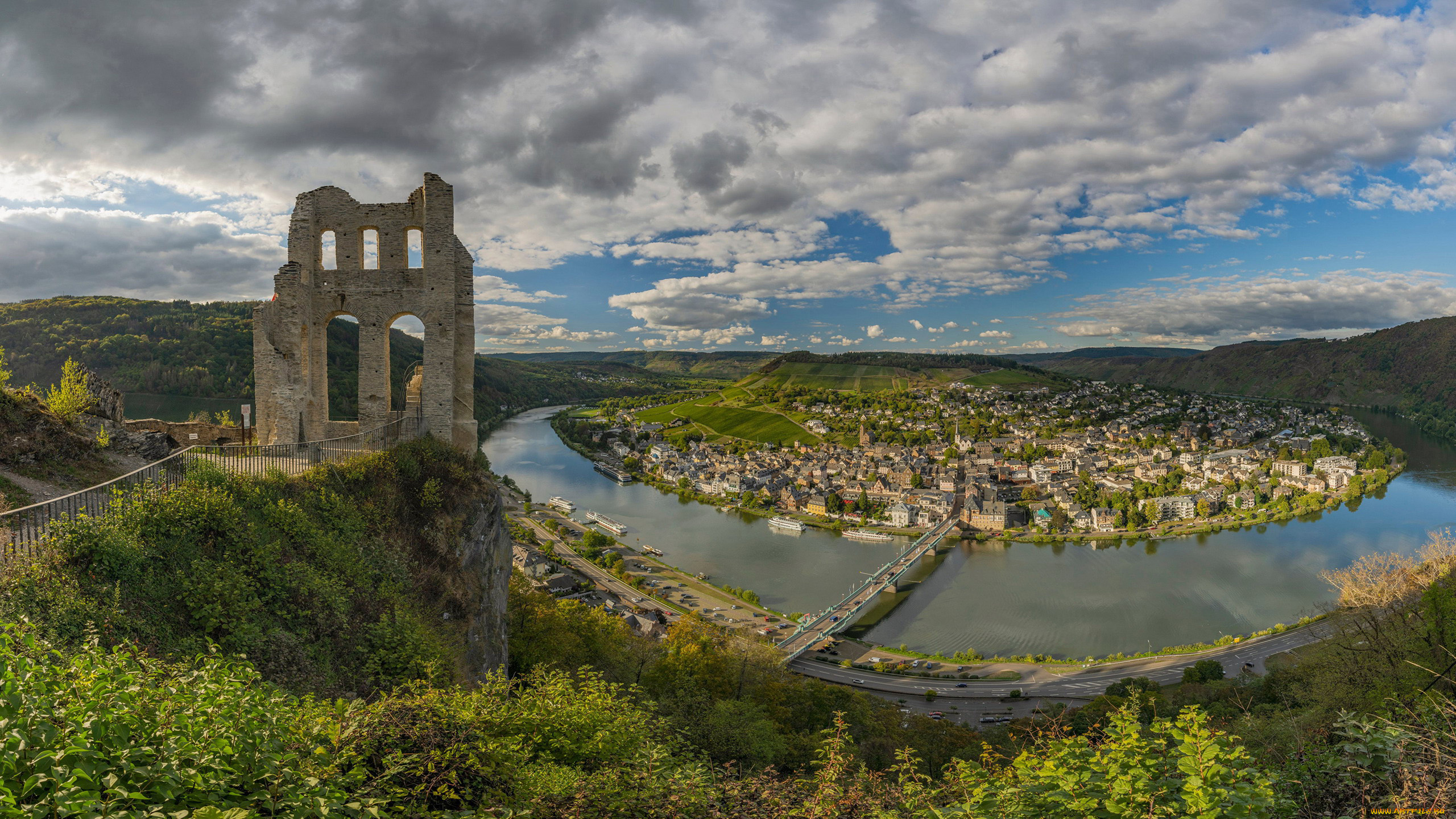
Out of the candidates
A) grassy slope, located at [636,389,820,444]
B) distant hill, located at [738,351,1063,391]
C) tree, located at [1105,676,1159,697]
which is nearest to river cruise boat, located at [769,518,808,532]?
tree, located at [1105,676,1159,697]

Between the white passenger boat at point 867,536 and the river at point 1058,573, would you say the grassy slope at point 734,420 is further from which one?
the white passenger boat at point 867,536

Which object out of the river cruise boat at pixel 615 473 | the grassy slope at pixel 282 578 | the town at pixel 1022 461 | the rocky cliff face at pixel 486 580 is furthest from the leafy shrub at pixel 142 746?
the river cruise boat at pixel 615 473

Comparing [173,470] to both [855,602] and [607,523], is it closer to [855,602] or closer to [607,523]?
[855,602]

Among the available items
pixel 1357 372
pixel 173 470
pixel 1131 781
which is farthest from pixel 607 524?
pixel 1357 372

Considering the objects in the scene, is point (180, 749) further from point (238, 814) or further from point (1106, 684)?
point (1106, 684)

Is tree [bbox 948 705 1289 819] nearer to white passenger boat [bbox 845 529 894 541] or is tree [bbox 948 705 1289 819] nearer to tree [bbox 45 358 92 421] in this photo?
tree [bbox 45 358 92 421]

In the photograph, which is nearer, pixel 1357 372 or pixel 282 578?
pixel 282 578
